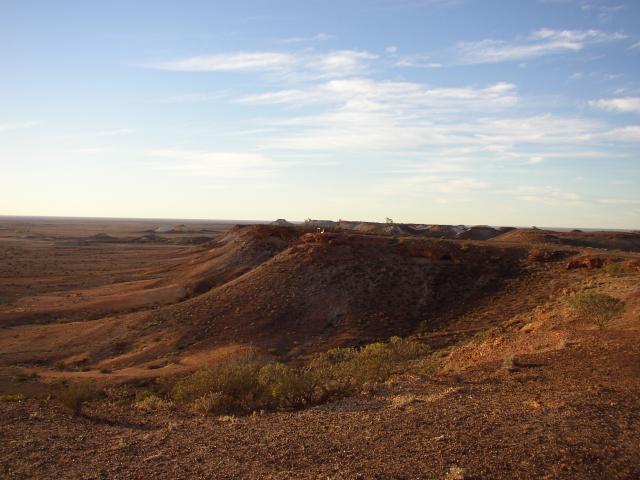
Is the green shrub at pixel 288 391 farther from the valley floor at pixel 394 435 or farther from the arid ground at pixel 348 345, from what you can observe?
the valley floor at pixel 394 435

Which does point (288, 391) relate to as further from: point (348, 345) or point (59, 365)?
point (59, 365)

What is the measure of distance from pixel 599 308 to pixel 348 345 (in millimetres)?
10140

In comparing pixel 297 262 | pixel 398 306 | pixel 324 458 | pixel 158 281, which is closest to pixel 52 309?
pixel 158 281

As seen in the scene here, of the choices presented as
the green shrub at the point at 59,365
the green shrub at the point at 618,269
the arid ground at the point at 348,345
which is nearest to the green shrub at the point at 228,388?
the arid ground at the point at 348,345

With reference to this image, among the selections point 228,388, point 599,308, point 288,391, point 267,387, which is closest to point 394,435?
point 288,391

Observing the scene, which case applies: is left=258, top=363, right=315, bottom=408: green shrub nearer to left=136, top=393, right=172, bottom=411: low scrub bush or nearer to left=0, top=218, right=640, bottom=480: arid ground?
left=0, top=218, right=640, bottom=480: arid ground

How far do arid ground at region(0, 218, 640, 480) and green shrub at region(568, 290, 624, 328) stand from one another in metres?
0.09

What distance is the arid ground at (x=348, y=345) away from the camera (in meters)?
8.08

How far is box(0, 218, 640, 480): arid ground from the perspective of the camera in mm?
8078

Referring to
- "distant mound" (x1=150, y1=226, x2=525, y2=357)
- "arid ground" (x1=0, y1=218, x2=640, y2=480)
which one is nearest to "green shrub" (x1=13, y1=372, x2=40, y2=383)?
"arid ground" (x1=0, y1=218, x2=640, y2=480)

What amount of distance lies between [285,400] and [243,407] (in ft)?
3.16

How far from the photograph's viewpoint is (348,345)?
930 inches

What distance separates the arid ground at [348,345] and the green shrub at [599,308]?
0.30 feet

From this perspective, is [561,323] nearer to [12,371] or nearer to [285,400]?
[285,400]
